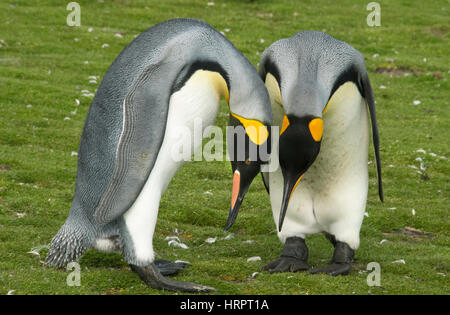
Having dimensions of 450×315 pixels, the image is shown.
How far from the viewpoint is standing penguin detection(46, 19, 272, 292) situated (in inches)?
166

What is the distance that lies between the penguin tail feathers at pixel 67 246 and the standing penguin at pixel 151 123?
0.01 meters

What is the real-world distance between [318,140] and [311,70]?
0.52 m

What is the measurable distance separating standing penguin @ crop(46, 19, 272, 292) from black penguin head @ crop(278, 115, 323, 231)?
0.17 m

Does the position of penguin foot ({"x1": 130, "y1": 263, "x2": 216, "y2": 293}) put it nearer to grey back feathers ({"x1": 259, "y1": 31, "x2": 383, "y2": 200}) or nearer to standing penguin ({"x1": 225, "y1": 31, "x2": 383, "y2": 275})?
standing penguin ({"x1": 225, "y1": 31, "x2": 383, "y2": 275})

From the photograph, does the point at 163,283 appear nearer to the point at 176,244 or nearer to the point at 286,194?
the point at 286,194

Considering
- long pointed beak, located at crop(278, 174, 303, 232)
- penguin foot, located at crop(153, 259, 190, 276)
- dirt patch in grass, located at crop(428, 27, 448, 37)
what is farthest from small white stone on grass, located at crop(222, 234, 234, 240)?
dirt patch in grass, located at crop(428, 27, 448, 37)

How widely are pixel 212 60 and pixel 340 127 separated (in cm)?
112

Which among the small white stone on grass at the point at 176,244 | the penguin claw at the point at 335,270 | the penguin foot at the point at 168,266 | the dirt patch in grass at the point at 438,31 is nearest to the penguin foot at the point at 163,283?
the penguin foot at the point at 168,266

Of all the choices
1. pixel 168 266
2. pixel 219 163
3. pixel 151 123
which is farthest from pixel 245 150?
pixel 219 163

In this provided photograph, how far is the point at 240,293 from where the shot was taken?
14.4 ft
